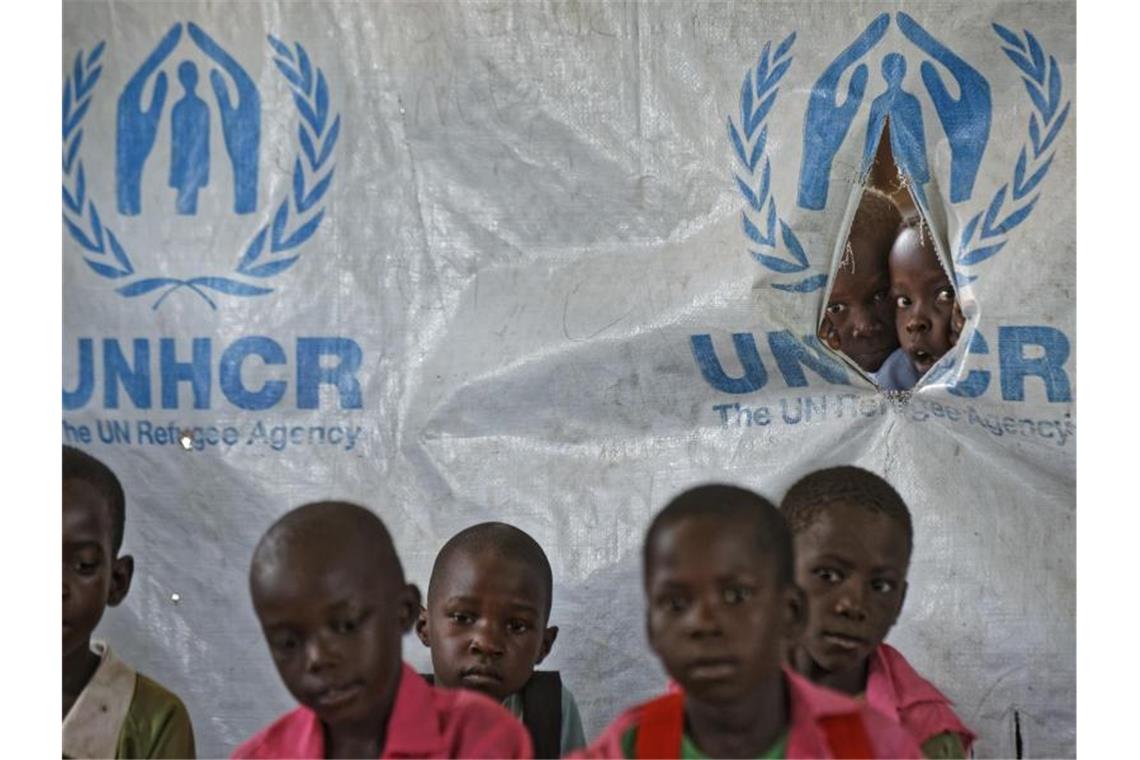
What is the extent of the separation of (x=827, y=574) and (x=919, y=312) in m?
0.32

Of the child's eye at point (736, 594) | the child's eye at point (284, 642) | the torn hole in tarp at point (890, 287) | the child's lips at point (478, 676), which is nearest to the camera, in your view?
the child's eye at point (736, 594)

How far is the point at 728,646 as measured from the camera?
136cm

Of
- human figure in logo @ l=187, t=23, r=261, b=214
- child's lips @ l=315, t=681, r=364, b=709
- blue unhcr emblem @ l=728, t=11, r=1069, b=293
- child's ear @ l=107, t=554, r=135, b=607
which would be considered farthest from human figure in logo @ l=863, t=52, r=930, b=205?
child's ear @ l=107, t=554, r=135, b=607

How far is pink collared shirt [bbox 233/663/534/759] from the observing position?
1.47 meters

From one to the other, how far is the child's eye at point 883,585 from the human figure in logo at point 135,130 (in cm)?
81

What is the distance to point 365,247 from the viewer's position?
1.67 meters

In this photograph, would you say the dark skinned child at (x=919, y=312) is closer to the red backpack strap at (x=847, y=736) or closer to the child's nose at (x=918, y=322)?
the child's nose at (x=918, y=322)

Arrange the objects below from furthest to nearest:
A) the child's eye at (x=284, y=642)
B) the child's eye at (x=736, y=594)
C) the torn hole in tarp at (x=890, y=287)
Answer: the torn hole in tarp at (x=890, y=287) < the child's eye at (x=284, y=642) < the child's eye at (x=736, y=594)

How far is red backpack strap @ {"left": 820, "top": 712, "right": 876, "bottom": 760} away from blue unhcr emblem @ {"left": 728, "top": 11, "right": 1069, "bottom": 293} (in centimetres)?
44

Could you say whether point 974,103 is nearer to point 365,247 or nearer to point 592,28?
point 592,28

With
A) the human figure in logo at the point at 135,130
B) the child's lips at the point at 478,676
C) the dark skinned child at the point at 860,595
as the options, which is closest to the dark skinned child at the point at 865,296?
the dark skinned child at the point at 860,595

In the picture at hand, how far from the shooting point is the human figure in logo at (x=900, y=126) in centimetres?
166

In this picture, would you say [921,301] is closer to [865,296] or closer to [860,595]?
[865,296]

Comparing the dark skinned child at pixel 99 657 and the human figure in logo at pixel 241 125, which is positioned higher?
the human figure in logo at pixel 241 125
